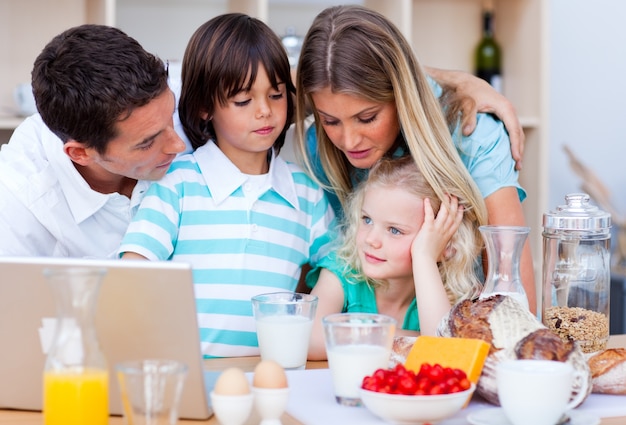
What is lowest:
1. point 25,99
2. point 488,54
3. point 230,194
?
point 230,194

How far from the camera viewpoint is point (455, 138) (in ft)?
6.13

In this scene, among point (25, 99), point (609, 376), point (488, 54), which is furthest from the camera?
point (488, 54)

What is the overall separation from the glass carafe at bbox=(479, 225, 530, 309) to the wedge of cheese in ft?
0.61

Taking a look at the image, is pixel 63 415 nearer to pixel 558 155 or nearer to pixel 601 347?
pixel 601 347

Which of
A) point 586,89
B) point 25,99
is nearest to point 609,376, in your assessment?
point 25,99

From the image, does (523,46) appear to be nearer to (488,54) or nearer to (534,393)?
(488,54)

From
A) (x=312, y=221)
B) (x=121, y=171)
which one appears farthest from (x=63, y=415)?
(x=312, y=221)

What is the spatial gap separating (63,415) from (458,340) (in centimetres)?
50

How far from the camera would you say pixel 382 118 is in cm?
177

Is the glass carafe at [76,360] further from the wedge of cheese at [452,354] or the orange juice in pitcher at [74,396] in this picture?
the wedge of cheese at [452,354]

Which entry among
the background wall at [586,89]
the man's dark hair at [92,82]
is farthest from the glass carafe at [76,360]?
the background wall at [586,89]

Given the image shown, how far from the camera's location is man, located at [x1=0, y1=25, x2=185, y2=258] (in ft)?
5.23

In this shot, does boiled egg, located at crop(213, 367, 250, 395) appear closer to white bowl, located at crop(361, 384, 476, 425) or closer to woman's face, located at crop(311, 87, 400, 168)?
white bowl, located at crop(361, 384, 476, 425)

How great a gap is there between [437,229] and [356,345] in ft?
2.01
